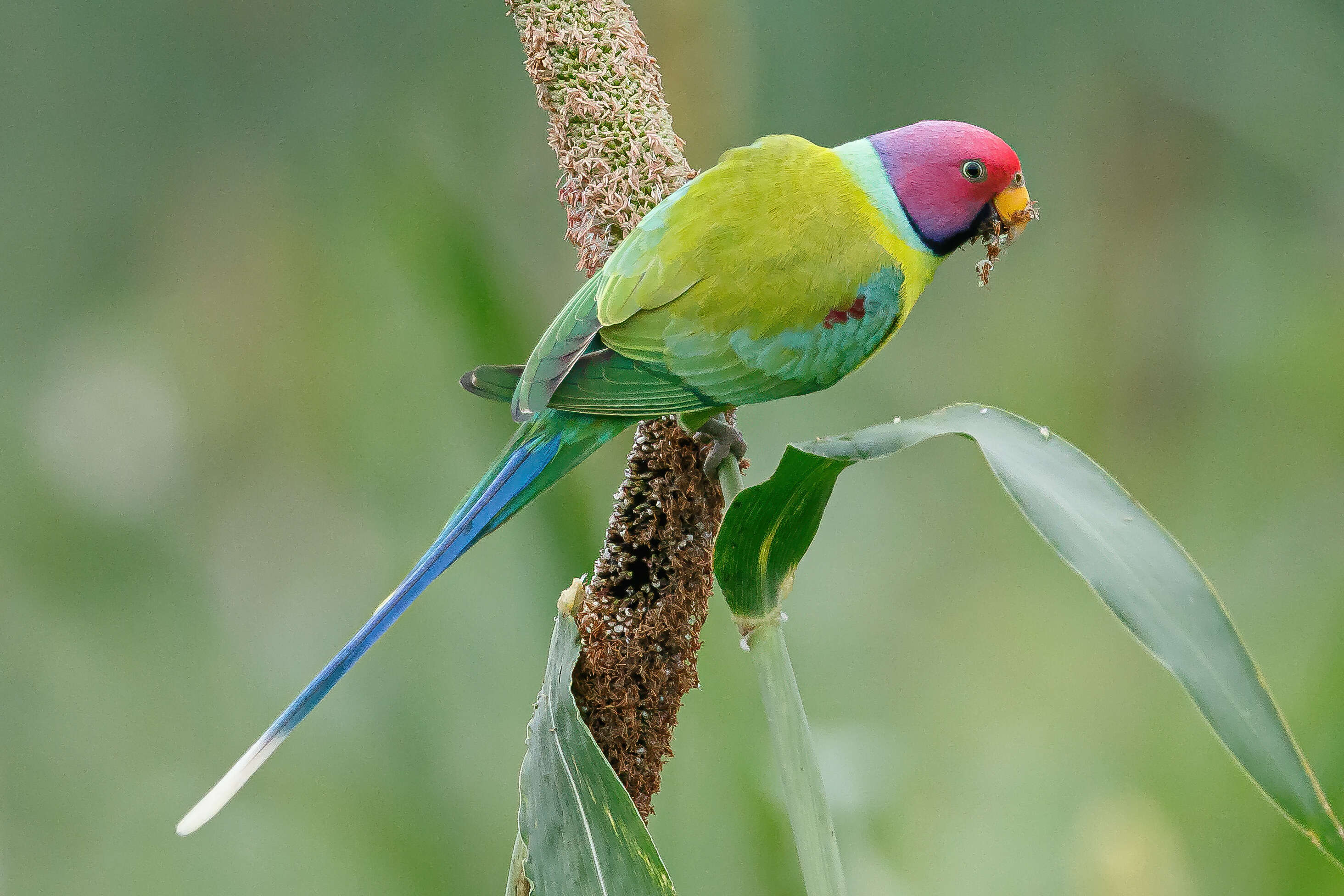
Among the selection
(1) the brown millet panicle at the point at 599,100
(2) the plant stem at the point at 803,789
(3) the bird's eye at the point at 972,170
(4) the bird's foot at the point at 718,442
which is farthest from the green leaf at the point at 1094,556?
(3) the bird's eye at the point at 972,170

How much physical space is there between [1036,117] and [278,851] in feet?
5.73

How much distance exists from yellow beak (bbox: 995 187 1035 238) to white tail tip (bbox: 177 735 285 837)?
91 cm

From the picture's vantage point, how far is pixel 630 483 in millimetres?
851

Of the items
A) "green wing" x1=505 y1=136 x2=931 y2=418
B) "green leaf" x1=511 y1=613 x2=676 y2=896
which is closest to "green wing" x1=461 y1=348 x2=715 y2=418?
"green wing" x1=505 y1=136 x2=931 y2=418

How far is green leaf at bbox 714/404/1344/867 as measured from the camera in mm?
439

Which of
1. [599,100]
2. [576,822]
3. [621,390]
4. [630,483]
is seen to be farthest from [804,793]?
[599,100]

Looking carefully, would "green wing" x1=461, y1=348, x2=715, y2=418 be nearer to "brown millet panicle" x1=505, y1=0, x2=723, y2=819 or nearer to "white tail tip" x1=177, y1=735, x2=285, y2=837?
"brown millet panicle" x1=505, y1=0, x2=723, y2=819

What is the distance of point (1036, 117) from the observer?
1852 mm

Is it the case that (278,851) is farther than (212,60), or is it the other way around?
(212,60)

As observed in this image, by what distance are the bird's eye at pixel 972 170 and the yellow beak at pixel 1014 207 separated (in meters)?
0.03

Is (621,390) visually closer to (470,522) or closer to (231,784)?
(470,522)

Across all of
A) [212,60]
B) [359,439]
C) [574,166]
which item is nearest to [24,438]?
[359,439]

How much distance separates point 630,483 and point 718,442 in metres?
0.10

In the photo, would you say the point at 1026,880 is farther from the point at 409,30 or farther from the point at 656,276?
the point at 409,30
